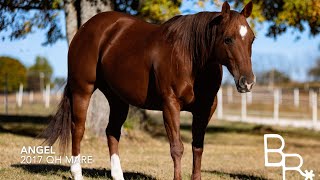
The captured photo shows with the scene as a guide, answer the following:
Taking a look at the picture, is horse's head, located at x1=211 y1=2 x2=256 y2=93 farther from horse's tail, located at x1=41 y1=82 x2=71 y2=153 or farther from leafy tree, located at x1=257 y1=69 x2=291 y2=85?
leafy tree, located at x1=257 y1=69 x2=291 y2=85

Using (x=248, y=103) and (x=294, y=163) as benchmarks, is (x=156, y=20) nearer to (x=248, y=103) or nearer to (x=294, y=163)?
(x=294, y=163)

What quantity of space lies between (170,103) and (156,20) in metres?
8.52

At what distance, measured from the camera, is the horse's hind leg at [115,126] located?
706cm

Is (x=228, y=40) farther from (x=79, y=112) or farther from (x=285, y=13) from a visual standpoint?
(x=285, y=13)

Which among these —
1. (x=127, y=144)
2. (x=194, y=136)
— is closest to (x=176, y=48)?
(x=194, y=136)

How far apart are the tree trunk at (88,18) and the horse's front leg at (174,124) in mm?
7413

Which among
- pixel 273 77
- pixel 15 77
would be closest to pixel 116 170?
pixel 15 77

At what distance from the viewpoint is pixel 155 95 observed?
6.20 m

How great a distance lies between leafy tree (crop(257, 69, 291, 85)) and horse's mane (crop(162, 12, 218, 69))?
50.5 metres

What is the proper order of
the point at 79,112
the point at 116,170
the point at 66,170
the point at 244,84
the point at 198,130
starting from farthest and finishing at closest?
the point at 66,170 → the point at 79,112 → the point at 116,170 → the point at 198,130 → the point at 244,84

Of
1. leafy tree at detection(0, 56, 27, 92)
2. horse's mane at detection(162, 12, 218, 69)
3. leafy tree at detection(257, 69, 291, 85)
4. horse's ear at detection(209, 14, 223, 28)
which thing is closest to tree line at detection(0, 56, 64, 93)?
leafy tree at detection(0, 56, 27, 92)

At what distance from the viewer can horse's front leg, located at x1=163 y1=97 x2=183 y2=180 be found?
582 cm

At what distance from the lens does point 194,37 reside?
5941 mm

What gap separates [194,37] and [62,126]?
2.59 metres
